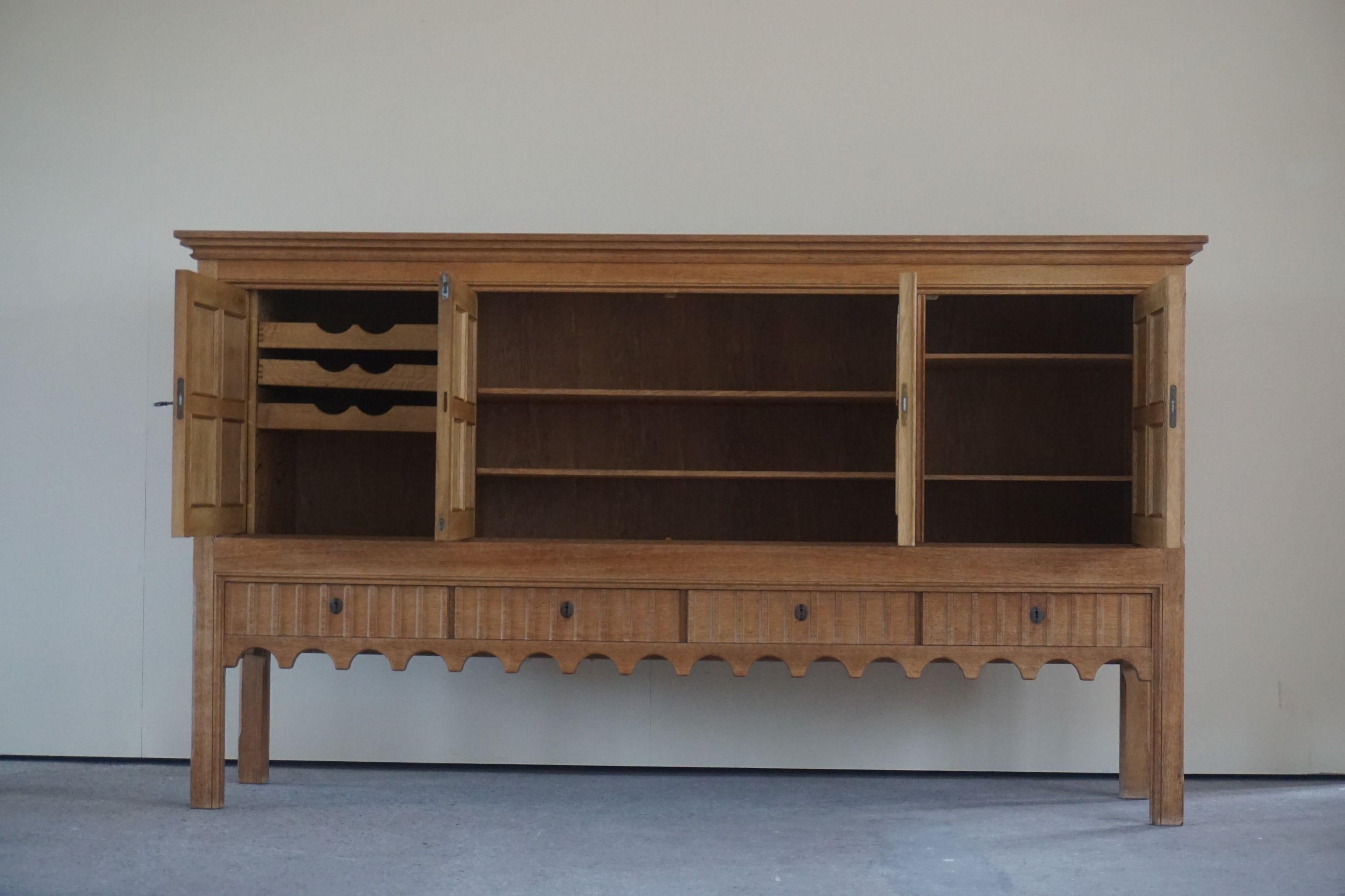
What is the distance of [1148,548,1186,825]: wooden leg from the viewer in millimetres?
3807

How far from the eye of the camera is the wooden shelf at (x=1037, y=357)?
3977mm

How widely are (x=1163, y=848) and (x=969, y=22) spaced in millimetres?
3140

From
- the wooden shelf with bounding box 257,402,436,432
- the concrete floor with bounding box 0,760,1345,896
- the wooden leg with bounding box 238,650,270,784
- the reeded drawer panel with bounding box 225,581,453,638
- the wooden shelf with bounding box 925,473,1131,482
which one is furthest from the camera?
the wooden leg with bounding box 238,650,270,784

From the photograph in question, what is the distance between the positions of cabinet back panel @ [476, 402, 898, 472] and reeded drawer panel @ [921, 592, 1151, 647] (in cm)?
91

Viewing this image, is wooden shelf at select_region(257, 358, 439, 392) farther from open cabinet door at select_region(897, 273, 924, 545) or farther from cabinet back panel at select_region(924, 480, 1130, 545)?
cabinet back panel at select_region(924, 480, 1130, 545)

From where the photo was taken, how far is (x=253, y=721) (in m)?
4.33

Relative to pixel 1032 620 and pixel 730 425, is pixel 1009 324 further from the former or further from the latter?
pixel 1032 620

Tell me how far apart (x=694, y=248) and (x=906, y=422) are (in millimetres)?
921

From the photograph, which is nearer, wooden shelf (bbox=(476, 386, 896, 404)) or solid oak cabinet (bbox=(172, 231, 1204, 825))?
solid oak cabinet (bbox=(172, 231, 1204, 825))

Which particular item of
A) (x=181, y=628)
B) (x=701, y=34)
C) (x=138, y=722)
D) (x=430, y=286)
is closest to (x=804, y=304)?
(x=701, y=34)

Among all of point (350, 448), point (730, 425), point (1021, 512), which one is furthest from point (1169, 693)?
point (350, 448)

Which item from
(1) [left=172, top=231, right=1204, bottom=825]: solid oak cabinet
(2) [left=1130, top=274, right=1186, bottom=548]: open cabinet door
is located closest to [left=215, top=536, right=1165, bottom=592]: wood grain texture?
(1) [left=172, top=231, right=1204, bottom=825]: solid oak cabinet

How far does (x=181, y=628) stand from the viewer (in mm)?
4727

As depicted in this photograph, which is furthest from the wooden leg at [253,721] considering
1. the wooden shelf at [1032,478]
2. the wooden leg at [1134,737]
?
the wooden leg at [1134,737]
